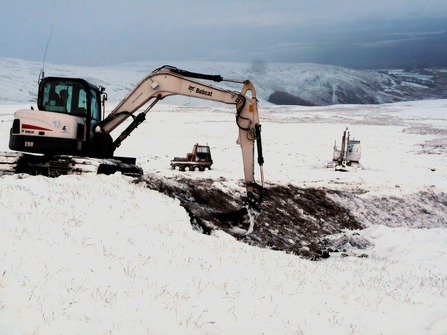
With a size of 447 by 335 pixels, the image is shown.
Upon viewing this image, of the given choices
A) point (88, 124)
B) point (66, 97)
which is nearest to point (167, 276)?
point (88, 124)

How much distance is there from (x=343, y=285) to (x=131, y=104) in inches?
336

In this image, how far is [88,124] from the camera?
14.4 meters

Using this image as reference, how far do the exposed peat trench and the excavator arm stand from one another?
170 centimetres

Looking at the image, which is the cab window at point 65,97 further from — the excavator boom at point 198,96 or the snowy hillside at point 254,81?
the snowy hillside at point 254,81

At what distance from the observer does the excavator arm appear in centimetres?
1248

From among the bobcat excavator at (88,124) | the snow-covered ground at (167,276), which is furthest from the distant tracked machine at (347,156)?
the bobcat excavator at (88,124)

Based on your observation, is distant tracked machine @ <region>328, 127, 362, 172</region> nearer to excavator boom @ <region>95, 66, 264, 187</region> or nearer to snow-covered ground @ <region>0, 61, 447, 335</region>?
snow-covered ground @ <region>0, 61, 447, 335</region>

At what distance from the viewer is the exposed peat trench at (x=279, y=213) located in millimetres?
14391

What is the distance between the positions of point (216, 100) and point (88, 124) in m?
4.52

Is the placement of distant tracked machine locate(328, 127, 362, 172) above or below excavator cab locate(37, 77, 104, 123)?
below

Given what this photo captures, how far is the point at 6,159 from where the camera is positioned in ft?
45.3

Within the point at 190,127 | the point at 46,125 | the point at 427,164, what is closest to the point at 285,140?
the point at 190,127

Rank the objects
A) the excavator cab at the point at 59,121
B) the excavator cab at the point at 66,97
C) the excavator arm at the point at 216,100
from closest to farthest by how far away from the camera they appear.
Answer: the excavator arm at the point at 216,100 → the excavator cab at the point at 59,121 → the excavator cab at the point at 66,97

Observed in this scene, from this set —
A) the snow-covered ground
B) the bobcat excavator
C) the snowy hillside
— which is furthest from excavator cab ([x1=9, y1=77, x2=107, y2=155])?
the snowy hillside
